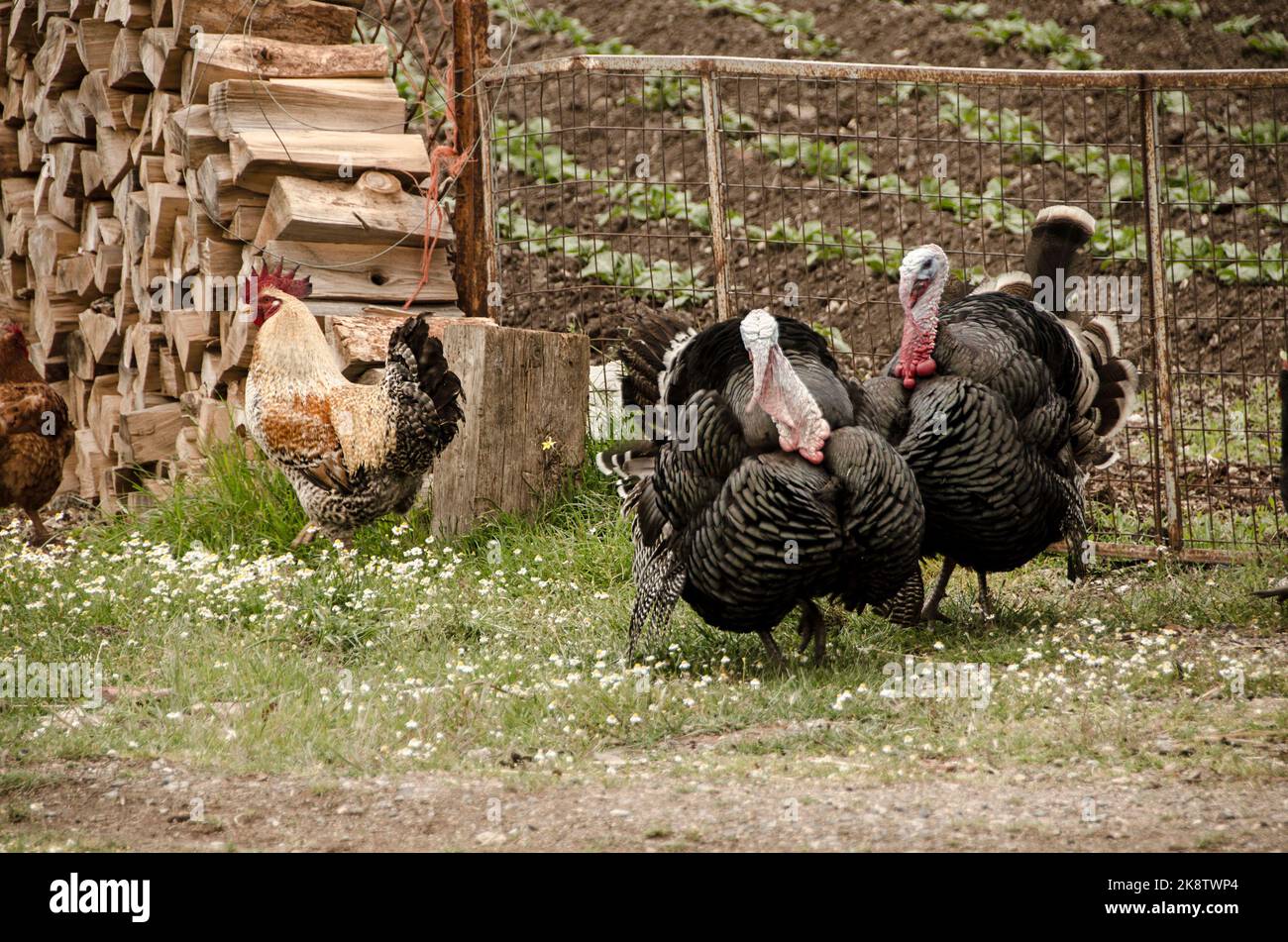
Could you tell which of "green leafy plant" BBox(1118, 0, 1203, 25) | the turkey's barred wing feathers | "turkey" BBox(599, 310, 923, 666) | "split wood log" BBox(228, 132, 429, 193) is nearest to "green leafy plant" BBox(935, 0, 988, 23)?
"green leafy plant" BBox(1118, 0, 1203, 25)

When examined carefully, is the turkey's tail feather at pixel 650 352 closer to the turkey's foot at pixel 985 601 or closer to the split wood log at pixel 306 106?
the turkey's foot at pixel 985 601

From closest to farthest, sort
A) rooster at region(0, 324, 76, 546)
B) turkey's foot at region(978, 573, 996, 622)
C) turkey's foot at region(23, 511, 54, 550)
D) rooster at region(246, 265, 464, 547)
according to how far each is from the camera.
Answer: turkey's foot at region(978, 573, 996, 622)
rooster at region(246, 265, 464, 547)
rooster at region(0, 324, 76, 546)
turkey's foot at region(23, 511, 54, 550)

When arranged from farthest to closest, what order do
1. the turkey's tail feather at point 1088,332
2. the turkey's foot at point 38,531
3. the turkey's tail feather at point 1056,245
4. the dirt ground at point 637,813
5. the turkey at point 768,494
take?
the turkey's foot at point 38,531, the turkey's tail feather at point 1056,245, the turkey's tail feather at point 1088,332, the turkey at point 768,494, the dirt ground at point 637,813

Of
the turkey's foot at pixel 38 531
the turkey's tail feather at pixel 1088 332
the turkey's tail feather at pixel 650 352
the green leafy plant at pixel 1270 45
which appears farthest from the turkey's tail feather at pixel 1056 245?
the green leafy plant at pixel 1270 45

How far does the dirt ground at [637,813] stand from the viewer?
119 inches

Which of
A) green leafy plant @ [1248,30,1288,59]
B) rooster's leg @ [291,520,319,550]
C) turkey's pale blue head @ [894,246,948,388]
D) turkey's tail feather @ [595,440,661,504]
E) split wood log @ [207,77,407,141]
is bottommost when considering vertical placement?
rooster's leg @ [291,520,319,550]

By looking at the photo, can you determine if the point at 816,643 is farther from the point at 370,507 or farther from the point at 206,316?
the point at 206,316

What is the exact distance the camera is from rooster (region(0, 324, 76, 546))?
6.86 metres

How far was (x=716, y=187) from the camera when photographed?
20.8 ft

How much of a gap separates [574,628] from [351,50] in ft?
11.7

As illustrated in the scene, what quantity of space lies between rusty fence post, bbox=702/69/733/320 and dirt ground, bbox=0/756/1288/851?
3.34 meters

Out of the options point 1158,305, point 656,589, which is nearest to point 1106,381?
point 1158,305

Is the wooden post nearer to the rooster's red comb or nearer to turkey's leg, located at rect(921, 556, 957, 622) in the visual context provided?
the rooster's red comb

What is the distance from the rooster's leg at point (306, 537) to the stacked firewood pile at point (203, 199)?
2.53 feet
